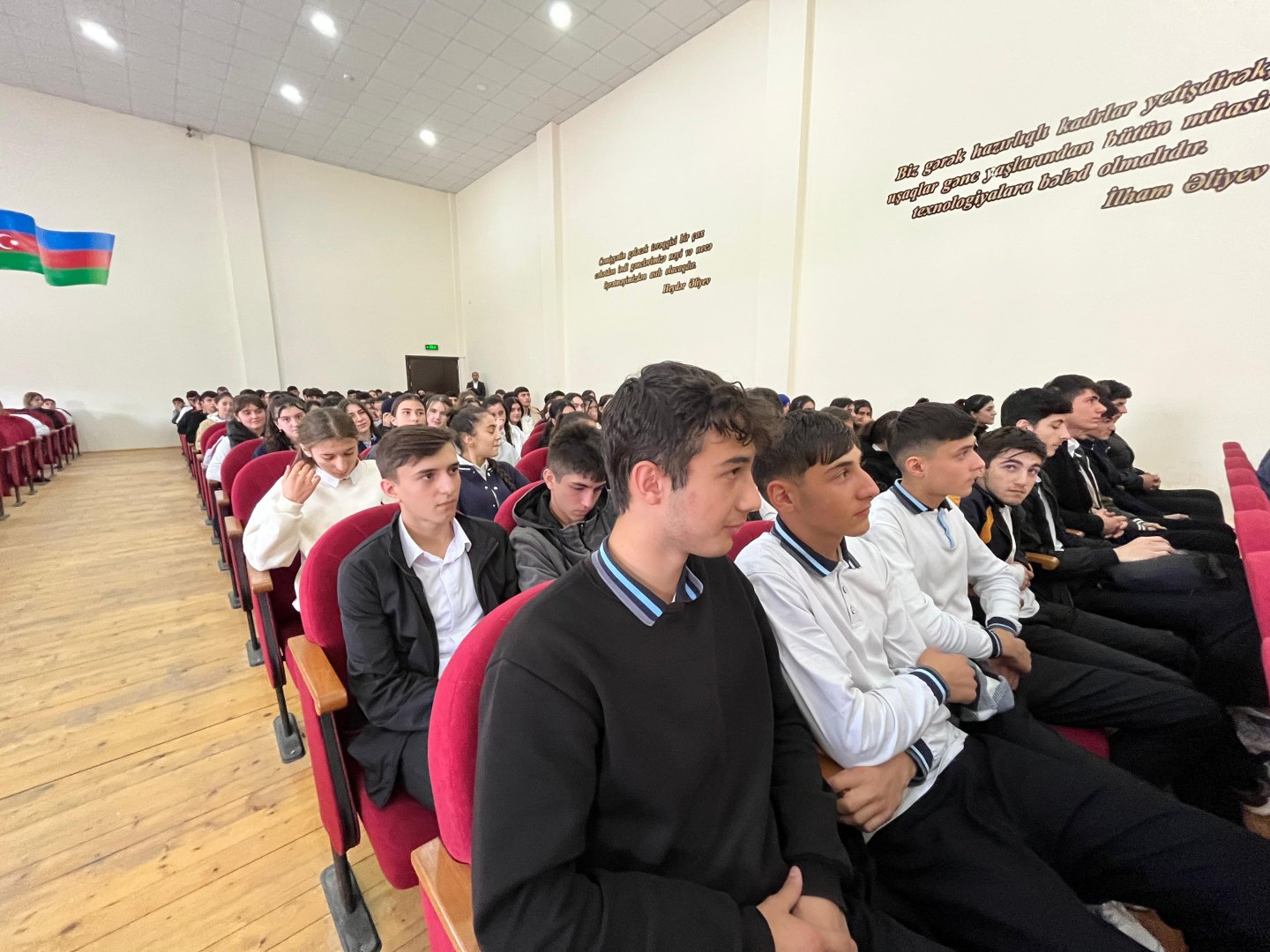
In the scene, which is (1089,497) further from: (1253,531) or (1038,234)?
(1038,234)

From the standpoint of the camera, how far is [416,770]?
115cm

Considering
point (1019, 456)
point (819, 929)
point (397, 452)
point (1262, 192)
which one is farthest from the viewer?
point (1262, 192)

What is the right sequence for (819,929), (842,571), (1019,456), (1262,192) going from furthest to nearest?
(1262,192), (1019,456), (842,571), (819,929)

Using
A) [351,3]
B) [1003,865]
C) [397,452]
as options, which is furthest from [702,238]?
[1003,865]

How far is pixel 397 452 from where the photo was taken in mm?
1416

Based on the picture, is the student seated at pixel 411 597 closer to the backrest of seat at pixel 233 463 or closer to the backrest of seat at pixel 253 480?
the backrest of seat at pixel 253 480

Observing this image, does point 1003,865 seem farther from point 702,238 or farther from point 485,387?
point 485,387

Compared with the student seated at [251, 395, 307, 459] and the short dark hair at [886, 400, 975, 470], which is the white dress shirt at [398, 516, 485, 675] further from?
the student seated at [251, 395, 307, 459]

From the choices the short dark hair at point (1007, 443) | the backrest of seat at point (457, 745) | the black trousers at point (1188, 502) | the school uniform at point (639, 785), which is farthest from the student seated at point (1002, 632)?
the black trousers at point (1188, 502)

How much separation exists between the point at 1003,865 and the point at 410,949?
1.36 metres

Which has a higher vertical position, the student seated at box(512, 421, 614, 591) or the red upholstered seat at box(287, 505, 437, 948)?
the student seated at box(512, 421, 614, 591)

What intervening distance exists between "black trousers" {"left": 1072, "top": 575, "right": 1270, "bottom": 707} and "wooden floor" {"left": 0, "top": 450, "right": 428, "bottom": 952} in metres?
2.62

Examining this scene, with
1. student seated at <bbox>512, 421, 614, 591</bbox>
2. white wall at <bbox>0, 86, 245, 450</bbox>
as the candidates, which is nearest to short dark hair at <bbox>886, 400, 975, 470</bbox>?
student seated at <bbox>512, 421, 614, 591</bbox>

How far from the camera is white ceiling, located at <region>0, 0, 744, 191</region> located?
5.67 meters
